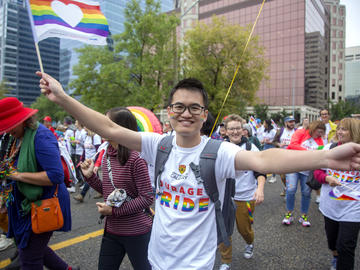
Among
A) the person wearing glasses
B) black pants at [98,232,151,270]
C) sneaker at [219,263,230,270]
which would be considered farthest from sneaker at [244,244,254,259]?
black pants at [98,232,151,270]

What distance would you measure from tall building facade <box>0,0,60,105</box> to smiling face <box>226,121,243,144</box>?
2.48m

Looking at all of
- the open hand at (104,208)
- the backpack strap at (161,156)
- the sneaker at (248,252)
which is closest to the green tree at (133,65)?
the sneaker at (248,252)

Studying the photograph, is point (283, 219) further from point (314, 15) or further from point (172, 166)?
point (314, 15)

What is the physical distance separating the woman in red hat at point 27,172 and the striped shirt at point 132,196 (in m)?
0.54

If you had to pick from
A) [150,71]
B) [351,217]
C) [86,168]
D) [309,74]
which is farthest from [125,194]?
[309,74]

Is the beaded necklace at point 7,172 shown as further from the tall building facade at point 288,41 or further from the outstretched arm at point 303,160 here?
the tall building facade at point 288,41

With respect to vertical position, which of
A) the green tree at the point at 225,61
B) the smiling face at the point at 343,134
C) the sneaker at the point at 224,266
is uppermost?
the green tree at the point at 225,61

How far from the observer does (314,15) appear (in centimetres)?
5153

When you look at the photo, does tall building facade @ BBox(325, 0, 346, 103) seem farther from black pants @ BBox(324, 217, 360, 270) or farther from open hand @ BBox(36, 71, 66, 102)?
open hand @ BBox(36, 71, 66, 102)

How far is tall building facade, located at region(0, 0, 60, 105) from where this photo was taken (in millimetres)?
9863

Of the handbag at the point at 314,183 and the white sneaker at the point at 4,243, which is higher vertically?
the handbag at the point at 314,183

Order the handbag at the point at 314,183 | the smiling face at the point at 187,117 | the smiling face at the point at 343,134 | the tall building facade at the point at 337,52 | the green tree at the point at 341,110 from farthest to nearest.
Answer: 1. the tall building facade at the point at 337,52
2. the green tree at the point at 341,110
3. the handbag at the point at 314,183
4. the smiling face at the point at 343,134
5. the smiling face at the point at 187,117

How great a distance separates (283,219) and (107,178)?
3880 mm

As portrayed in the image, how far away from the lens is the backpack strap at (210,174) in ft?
4.99
